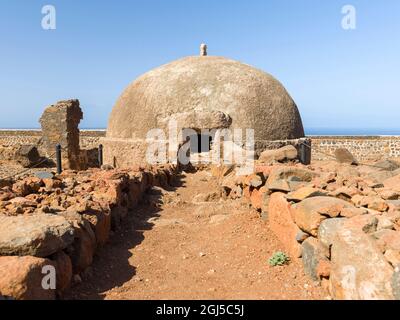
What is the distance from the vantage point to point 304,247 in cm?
370

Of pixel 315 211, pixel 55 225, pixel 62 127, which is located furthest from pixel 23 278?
pixel 62 127

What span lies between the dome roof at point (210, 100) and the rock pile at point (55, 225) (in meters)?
5.93

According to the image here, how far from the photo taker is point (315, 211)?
11.8ft

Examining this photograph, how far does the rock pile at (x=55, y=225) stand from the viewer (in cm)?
285

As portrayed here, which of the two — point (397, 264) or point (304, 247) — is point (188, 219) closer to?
point (304, 247)

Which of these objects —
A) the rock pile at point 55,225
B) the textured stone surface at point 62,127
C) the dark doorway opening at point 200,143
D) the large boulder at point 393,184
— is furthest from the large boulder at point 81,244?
the textured stone surface at point 62,127

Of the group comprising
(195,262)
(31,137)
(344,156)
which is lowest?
(195,262)

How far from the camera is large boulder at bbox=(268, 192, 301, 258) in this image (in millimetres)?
4074

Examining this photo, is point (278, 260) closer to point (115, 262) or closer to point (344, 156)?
point (115, 262)

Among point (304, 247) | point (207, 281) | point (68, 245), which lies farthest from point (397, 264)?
point (68, 245)

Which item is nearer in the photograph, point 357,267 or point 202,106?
point 357,267

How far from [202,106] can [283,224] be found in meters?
7.86

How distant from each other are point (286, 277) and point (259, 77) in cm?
1030

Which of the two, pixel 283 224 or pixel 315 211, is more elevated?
pixel 315 211
